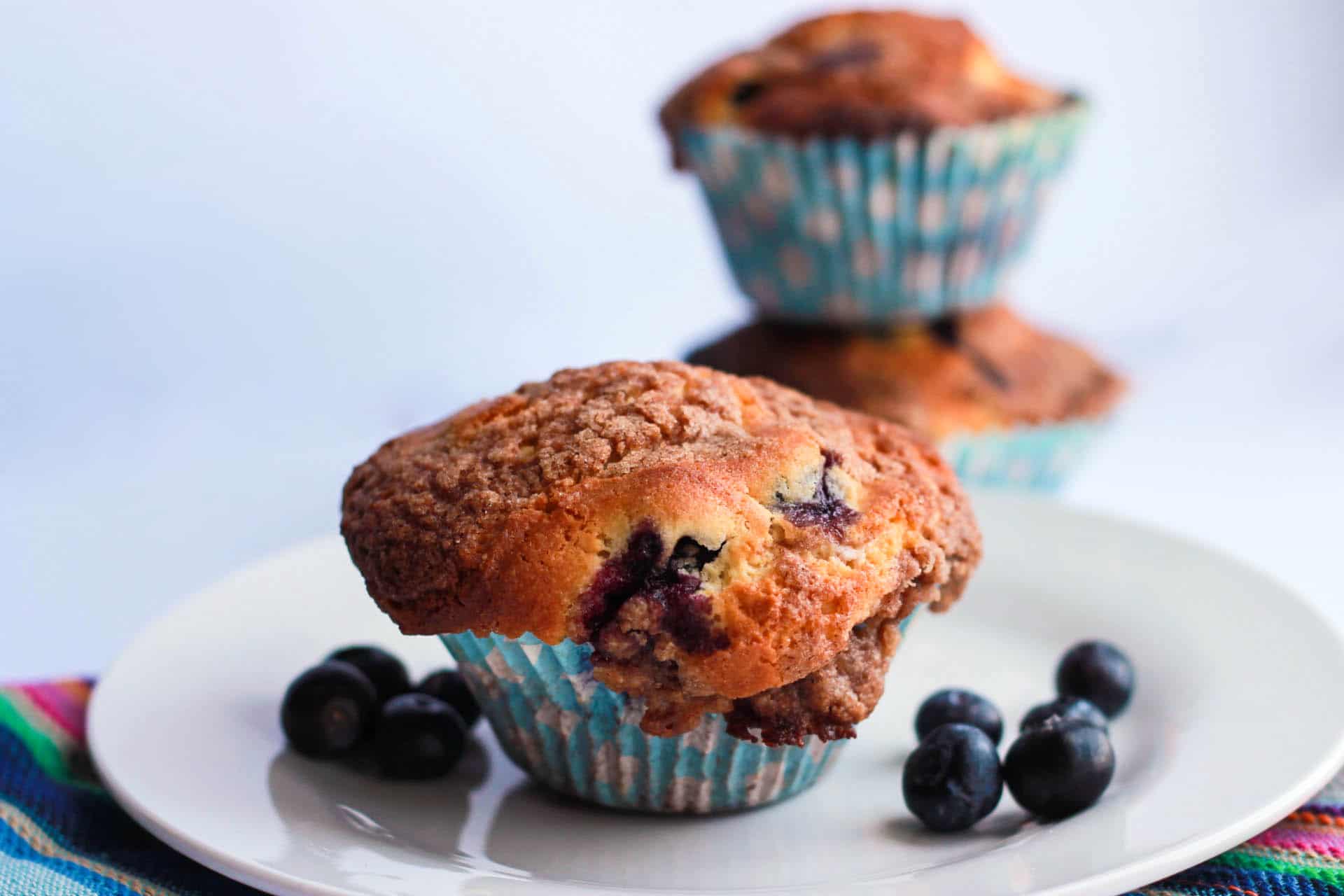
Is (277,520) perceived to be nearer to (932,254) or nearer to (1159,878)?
(932,254)

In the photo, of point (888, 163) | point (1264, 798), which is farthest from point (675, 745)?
point (888, 163)

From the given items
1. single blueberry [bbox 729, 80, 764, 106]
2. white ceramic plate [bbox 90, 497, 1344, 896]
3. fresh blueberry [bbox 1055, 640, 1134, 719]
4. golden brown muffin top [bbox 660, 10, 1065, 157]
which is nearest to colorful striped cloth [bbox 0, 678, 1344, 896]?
white ceramic plate [bbox 90, 497, 1344, 896]

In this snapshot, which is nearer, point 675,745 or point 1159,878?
point 1159,878

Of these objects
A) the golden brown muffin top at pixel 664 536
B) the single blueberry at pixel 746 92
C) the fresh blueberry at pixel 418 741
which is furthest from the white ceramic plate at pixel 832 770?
the single blueberry at pixel 746 92

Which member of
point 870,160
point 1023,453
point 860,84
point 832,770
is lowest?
point 1023,453

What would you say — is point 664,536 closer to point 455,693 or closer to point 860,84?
point 455,693

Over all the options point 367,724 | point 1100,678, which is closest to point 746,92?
point 1100,678
